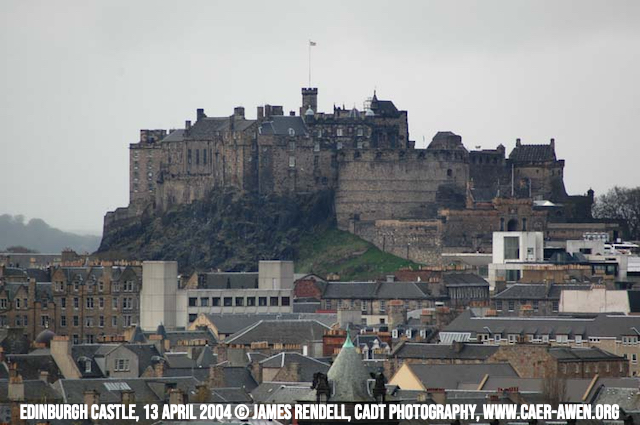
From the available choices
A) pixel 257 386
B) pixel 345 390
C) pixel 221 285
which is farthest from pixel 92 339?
pixel 345 390

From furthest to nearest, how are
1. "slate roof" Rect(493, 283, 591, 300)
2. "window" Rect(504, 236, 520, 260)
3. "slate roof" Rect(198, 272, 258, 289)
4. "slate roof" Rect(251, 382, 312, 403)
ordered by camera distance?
"window" Rect(504, 236, 520, 260) → "slate roof" Rect(198, 272, 258, 289) → "slate roof" Rect(493, 283, 591, 300) → "slate roof" Rect(251, 382, 312, 403)

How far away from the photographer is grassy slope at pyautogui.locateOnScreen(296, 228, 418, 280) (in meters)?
190

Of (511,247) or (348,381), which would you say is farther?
(511,247)

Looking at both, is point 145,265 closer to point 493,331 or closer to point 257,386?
point 493,331

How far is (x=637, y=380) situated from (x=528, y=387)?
5.43 m

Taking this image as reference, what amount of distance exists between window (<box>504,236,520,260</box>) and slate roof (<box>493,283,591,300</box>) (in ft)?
83.0

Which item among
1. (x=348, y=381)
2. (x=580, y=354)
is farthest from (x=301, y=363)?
(x=348, y=381)

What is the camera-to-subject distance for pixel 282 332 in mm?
130750

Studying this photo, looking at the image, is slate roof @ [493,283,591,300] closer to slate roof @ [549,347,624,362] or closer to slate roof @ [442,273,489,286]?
slate roof @ [442,273,489,286]

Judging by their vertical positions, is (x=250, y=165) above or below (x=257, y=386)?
above

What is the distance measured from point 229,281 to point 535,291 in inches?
876

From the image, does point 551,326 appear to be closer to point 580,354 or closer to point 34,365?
point 580,354

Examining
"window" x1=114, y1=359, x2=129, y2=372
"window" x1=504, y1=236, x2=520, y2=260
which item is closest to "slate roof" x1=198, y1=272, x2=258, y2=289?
"window" x1=504, y1=236, x2=520, y2=260

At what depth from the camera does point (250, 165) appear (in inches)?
7810
